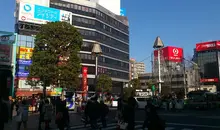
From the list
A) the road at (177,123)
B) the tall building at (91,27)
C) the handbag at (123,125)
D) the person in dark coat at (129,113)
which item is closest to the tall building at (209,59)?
the tall building at (91,27)

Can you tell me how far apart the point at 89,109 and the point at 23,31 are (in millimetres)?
48744

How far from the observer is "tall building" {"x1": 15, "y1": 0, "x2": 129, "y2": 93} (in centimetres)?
5553

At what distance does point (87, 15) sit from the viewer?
6762 cm

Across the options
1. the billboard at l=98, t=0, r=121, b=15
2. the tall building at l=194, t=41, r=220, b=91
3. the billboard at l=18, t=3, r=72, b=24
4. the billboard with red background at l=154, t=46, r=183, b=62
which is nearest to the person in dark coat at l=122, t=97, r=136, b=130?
the billboard at l=18, t=3, r=72, b=24

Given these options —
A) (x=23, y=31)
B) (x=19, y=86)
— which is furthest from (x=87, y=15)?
(x=19, y=86)

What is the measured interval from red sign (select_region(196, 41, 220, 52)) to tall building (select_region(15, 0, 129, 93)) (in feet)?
173

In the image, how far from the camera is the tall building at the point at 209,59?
116950mm

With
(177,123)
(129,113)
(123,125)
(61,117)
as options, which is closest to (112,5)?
(177,123)

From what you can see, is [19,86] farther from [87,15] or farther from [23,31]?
[87,15]

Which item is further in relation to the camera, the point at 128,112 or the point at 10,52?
the point at 10,52

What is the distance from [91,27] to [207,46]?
7422 cm

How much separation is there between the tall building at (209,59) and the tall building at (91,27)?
52042 millimetres

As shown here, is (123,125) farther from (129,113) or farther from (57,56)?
(57,56)

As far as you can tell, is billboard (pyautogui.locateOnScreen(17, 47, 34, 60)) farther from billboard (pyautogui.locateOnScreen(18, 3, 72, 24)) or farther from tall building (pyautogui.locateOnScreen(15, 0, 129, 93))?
billboard (pyautogui.locateOnScreen(18, 3, 72, 24))
